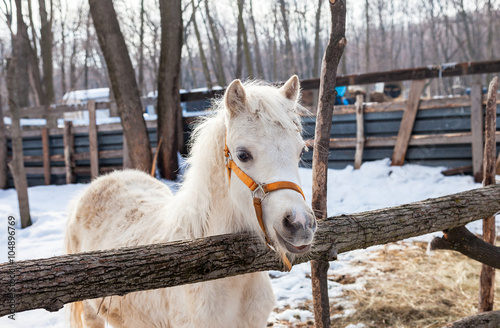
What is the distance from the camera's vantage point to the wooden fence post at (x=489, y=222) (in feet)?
10.8

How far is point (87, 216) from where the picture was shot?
3.43 m

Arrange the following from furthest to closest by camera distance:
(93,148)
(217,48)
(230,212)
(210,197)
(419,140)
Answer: (217,48), (93,148), (419,140), (210,197), (230,212)

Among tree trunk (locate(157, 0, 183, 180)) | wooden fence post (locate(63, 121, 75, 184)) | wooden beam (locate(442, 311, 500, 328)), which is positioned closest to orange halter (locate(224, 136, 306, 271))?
wooden beam (locate(442, 311, 500, 328))

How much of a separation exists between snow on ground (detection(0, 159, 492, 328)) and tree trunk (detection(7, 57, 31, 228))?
0.37m

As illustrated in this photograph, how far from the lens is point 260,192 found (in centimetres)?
192

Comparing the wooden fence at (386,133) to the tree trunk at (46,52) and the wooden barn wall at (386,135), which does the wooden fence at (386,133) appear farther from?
the tree trunk at (46,52)

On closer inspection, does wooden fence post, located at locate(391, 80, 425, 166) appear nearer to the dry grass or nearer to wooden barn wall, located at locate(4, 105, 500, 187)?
wooden barn wall, located at locate(4, 105, 500, 187)

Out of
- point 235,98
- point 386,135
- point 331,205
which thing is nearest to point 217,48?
point 386,135

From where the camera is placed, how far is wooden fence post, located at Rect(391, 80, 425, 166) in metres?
8.29

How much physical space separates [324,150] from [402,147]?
6.32 m

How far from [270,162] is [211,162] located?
574mm

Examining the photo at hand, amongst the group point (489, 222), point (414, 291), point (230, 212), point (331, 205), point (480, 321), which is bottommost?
point (414, 291)

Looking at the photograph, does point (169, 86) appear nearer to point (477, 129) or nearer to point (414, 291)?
point (414, 291)

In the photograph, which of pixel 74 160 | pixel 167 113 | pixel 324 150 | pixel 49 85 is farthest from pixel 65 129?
pixel 324 150
